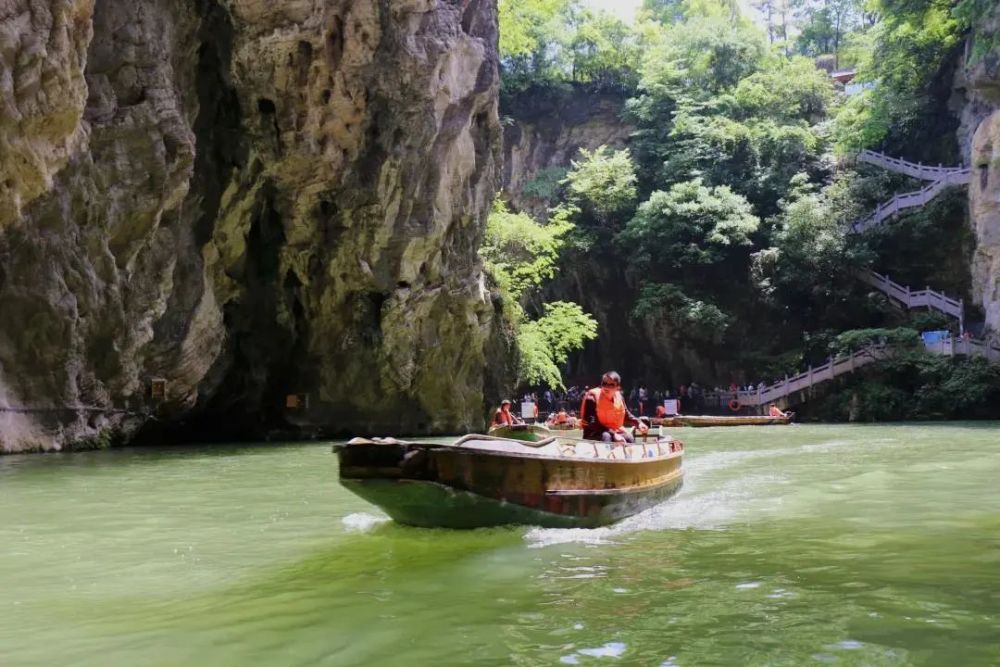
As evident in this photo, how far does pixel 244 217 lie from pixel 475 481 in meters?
17.1

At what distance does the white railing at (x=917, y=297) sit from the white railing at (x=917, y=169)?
433 cm

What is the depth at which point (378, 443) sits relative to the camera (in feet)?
25.6

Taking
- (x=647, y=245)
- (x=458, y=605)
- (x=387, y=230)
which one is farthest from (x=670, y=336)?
(x=458, y=605)

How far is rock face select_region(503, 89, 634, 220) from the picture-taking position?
44406mm

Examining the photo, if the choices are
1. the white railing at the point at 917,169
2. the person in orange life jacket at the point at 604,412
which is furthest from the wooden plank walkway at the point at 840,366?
the person in orange life jacket at the point at 604,412

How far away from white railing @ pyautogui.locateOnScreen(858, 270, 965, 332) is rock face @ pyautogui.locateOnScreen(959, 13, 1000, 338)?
A: 86 centimetres

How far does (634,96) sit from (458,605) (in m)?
42.2

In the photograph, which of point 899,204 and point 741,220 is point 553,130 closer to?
point 741,220

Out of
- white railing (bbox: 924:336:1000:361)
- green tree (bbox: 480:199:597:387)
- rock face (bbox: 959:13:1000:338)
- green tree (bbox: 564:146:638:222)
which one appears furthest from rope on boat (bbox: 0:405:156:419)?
rock face (bbox: 959:13:1000:338)

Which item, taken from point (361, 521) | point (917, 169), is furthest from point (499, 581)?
point (917, 169)

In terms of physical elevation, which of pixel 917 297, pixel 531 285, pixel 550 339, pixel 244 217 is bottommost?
pixel 550 339

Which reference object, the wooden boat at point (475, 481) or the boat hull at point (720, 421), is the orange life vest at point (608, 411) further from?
the boat hull at point (720, 421)

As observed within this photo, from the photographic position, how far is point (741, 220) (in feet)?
118

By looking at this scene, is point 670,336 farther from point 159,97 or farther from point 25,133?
point 25,133
